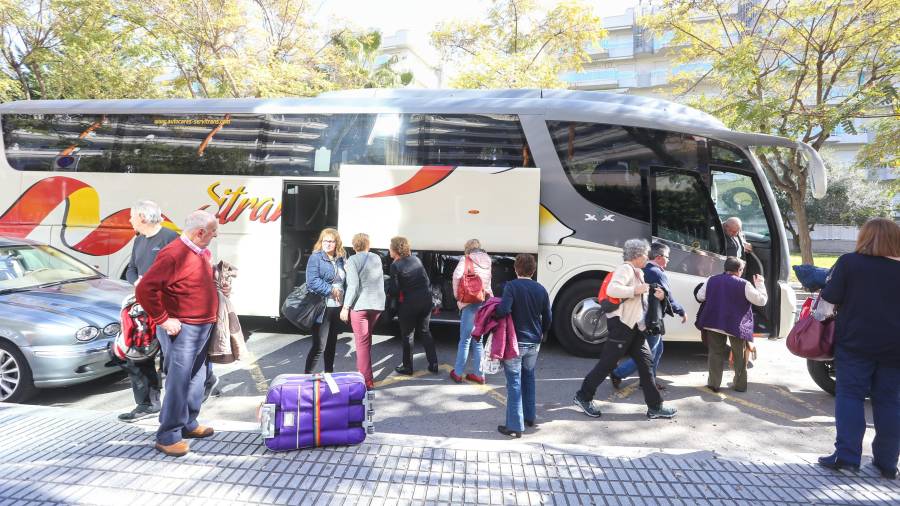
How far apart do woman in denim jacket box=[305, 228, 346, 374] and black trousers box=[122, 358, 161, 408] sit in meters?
1.45

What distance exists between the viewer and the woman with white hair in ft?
15.3

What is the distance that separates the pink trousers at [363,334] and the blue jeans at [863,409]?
3858mm

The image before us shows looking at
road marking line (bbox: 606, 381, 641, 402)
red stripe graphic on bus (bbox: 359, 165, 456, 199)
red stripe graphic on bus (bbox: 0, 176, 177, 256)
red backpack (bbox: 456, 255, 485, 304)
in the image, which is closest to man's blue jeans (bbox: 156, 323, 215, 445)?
red backpack (bbox: 456, 255, 485, 304)

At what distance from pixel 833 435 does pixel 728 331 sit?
4.05ft

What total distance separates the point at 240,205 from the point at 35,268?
2497 mm

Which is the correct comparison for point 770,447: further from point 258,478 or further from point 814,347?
point 258,478

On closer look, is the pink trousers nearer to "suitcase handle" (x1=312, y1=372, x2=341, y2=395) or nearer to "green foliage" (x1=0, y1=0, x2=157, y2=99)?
"suitcase handle" (x1=312, y1=372, x2=341, y2=395)

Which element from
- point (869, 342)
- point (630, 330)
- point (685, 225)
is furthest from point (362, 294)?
point (685, 225)

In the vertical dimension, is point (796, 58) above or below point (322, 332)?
above

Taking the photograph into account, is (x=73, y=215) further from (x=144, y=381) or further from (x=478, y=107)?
(x=478, y=107)

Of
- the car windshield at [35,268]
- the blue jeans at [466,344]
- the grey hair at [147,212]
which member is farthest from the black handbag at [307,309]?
the car windshield at [35,268]

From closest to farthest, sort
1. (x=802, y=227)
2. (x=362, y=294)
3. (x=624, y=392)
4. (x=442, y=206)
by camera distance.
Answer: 1. (x=362, y=294)
2. (x=624, y=392)
3. (x=442, y=206)
4. (x=802, y=227)

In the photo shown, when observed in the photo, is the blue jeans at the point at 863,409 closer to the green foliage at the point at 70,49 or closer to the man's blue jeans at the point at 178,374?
the man's blue jeans at the point at 178,374

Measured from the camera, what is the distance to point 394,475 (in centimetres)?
327
